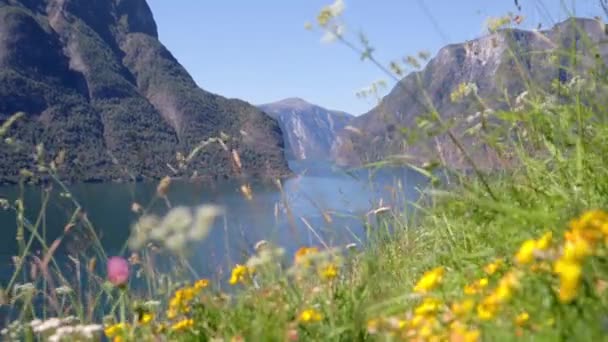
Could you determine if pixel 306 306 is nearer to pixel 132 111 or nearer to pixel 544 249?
pixel 544 249

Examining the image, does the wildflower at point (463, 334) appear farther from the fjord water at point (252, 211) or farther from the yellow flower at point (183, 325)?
the fjord water at point (252, 211)

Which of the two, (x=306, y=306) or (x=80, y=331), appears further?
(x=80, y=331)

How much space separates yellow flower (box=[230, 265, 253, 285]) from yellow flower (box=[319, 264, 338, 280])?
0.36 meters

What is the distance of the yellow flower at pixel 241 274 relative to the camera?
2285 millimetres

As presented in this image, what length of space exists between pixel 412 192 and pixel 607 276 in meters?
4.79

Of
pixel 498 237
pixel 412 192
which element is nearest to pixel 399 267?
pixel 498 237

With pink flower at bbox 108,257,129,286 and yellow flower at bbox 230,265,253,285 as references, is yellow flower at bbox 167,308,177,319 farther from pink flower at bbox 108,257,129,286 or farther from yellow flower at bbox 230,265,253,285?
pink flower at bbox 108,257,129,286

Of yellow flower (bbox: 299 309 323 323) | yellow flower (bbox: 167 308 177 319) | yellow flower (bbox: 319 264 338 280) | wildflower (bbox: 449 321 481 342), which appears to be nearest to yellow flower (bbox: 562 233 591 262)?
wildflower (bbox: 449 321 481 342)

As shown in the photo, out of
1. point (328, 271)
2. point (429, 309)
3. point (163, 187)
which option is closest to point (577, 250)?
point (429, 309)

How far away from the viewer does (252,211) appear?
9.98ft

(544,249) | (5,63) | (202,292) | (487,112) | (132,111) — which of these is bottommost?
(202,292)

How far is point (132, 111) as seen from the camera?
19725cm

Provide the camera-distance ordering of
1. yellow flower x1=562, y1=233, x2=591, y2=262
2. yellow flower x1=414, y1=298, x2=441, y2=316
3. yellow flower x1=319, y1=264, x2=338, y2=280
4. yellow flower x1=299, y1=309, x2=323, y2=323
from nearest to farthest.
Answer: yellow flower x1=562, y1=233, x2=591, y2=262, yellow flower x1=414, y1=298, x2=441, y2=316, yellow flower x1=299, y1=309, x2=323, y2=323, yellow flower x1=319, y1=264, x2=338, y2=280

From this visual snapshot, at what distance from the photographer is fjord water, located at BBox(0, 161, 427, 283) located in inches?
131
